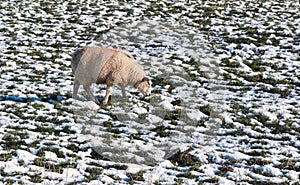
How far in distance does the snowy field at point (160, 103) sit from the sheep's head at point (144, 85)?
240 mm

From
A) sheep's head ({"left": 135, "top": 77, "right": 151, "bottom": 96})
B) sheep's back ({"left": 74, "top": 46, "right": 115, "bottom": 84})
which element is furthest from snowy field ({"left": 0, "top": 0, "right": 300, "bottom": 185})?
sheep's back ({"left": 74, "top": 46, "right": 115, "bottom": 84})

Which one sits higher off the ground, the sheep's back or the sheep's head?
the sheep's back

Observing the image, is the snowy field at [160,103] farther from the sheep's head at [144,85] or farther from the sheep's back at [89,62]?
the sheep's back at [89,62]

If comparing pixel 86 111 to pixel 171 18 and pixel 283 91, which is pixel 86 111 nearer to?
pixel 283 91

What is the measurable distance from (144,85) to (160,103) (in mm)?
654

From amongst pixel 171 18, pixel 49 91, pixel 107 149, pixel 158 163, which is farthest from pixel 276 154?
pixel 171 18

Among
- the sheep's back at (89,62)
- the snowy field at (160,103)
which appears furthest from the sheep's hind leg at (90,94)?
the snowy field at (160,103)

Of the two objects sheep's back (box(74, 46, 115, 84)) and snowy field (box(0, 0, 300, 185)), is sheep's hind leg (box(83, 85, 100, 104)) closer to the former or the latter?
sheep's back (box(74, 46, 115, 84))

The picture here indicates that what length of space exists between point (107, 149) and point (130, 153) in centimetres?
47

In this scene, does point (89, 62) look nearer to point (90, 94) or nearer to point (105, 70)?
point (105, 70)

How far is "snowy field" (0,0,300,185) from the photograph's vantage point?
22.3 feet

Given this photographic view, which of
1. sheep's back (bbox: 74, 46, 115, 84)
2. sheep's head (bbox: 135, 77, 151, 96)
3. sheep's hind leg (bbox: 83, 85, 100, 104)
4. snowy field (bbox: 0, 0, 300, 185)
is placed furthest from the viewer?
sheep's head (bbox: 135, 77, 151, 96)

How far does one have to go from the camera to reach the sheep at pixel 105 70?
964 cm

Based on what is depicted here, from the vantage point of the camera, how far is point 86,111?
9.33 metres
